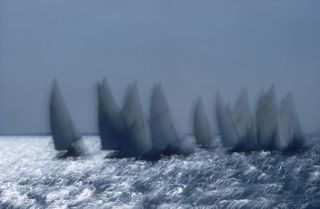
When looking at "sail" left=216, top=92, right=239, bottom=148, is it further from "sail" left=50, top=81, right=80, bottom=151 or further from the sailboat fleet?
"sail" left=50, top=81, right=80, bottom=151

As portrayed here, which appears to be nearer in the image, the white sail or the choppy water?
the choppy water

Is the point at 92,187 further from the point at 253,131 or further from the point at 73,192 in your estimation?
the point at 253,131

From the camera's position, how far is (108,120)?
85.1m

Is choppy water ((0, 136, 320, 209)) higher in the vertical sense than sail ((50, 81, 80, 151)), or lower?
lower

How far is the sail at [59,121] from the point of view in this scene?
281ft

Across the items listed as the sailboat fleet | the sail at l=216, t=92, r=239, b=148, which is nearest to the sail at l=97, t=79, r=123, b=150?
the sailboat fleet

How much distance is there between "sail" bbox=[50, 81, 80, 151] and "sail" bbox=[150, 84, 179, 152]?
1396cm

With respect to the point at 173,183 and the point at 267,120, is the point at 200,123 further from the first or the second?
the point at 173,183

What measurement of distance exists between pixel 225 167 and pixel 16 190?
2768 cm

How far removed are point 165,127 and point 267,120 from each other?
17.4 m

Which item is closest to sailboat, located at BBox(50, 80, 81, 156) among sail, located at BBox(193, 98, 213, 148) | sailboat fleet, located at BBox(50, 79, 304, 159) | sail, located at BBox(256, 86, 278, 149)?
sailboat fleet, located at BBox(50, 79, 304, 159)

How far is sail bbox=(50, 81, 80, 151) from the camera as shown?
85.7m

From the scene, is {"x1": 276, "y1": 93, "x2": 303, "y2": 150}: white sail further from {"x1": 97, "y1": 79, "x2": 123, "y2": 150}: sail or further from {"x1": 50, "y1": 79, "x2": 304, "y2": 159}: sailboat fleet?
{"x1": 97, "y1": 79, "x2": 123, "y2": 150}: sail

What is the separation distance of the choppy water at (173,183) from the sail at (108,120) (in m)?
3.59
